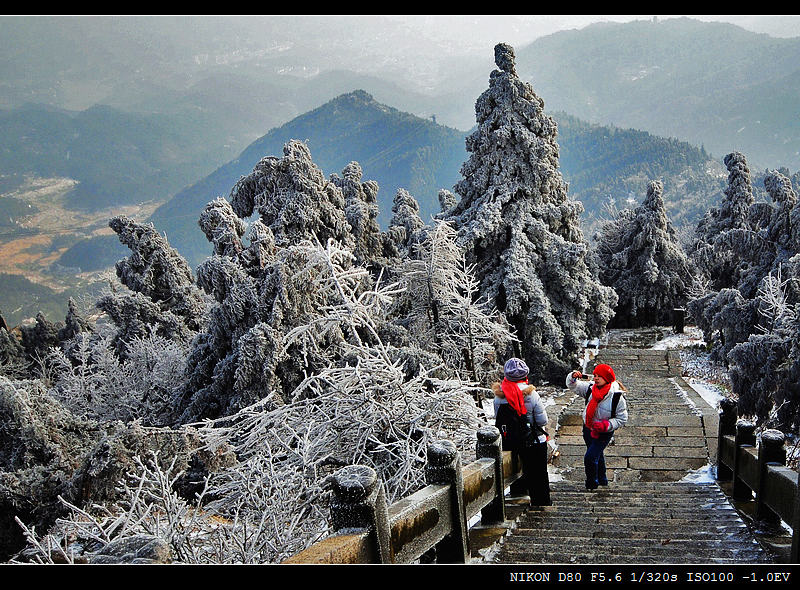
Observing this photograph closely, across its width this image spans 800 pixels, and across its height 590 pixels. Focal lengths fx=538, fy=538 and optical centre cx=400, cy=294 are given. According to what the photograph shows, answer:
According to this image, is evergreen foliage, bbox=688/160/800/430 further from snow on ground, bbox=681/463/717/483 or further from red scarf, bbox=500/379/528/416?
red scarf, bbox=500/379/528/416

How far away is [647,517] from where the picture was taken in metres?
5.12

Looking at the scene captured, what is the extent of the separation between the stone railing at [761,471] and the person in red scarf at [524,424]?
1.80 m

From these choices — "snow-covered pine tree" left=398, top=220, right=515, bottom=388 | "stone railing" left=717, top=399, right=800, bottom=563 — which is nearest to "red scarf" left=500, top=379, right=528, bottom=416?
"stone railing" left=717, top=399, right=800, bottom=563

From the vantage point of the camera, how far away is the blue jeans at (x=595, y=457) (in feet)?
19.2

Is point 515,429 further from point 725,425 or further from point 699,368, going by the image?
point 699,368

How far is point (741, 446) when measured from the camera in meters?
5.23

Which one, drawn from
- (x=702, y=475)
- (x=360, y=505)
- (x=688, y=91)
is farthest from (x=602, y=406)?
(x=688, y=91)

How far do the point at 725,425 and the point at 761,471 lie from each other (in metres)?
1.80

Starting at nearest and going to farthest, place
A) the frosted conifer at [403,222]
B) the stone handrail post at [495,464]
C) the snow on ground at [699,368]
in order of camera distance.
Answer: the stone handrail post at [495,464]
the snow on ground at [699,368]
the frosted conifer at [403,222]

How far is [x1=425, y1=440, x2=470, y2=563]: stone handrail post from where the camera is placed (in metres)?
3.95

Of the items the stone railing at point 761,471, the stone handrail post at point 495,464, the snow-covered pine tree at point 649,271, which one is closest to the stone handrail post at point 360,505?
the stone handrail post at point 495,464

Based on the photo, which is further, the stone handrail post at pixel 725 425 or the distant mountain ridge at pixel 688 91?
the distant mountain ridge at pixel 688 91

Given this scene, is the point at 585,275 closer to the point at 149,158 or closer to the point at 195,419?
the point at 195,419

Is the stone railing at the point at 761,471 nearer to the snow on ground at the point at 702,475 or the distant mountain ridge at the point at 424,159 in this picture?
the snow on ground at the point at 702,475
